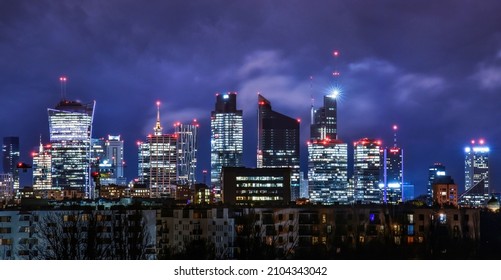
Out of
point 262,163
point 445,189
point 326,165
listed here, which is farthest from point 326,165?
point 445,189

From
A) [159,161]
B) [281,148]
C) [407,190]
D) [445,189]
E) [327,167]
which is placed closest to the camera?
[445,189]

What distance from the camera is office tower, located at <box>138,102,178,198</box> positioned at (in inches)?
2175

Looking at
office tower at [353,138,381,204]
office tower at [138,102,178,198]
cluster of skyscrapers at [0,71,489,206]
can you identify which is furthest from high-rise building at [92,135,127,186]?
office tower at [353,138,381,204]

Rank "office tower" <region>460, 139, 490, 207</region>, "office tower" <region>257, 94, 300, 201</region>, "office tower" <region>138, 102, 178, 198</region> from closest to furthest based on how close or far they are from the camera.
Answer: "office tower" <region>460, 139, 490, 207</region>, "office tower" <region>257, 94, 300, 201</region>, "office tower" <region>138, 102, 178, 198</region>

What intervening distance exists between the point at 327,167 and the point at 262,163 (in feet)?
36.1

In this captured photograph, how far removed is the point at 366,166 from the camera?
4869 centimetres

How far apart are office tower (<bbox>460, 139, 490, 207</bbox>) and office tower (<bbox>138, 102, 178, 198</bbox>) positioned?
2854 cm

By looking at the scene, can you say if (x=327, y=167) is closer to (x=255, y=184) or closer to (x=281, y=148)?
(x=281, y=148)

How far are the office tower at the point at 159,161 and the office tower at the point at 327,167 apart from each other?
10504 mm

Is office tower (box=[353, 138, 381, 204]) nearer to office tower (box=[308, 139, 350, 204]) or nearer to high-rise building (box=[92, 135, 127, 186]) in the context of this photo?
office tower (box=[308, 139, 350, 204])

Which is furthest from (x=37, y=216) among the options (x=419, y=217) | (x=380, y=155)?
(x=380, y=155)
